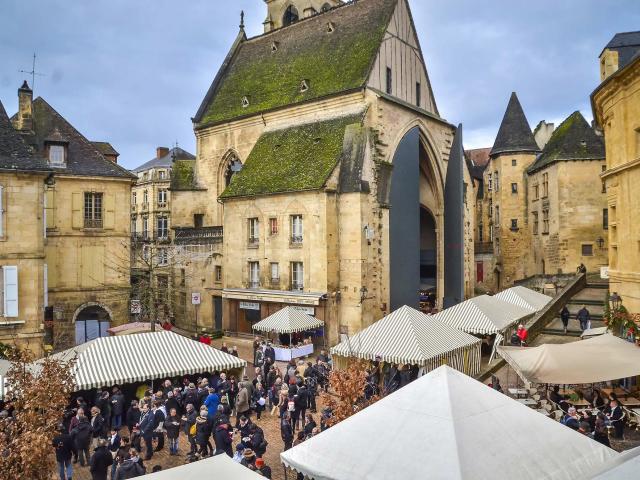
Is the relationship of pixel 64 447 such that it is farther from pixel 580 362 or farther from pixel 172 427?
pixel 580 362

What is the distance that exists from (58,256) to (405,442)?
1892 centimetres

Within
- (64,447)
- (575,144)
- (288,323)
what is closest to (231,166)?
(288,323)

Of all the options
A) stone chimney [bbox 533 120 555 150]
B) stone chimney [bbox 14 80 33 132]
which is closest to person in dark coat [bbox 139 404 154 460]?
stone chimney [bbox 14 80 33 132]

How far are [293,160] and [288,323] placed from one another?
26.9ft

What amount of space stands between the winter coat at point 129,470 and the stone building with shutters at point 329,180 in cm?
1416

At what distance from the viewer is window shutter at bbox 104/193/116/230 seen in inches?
865

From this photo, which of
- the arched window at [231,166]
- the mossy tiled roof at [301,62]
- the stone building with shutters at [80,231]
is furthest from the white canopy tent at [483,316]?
the arched window at [231,166]

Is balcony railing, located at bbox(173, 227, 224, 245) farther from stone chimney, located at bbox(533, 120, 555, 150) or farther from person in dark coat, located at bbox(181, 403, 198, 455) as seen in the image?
stone chimney, located at bbox(533, 120, 555, 150)

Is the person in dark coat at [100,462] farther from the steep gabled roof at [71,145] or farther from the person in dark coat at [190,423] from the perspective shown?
the steep gabled roof at [71,145]

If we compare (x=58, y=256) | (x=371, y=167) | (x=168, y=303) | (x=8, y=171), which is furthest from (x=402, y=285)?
(x=8, y=171)

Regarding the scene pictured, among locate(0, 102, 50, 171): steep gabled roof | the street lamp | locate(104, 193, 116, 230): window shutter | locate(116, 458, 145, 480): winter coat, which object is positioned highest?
locate(0, 102, 50, 171): steep gabled roof

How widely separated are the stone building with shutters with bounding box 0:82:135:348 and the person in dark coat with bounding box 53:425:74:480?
11826 mm

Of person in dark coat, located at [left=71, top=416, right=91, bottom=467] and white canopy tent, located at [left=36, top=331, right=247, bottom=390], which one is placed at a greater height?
white canopy tent, located at [left=36, top=331, right=247, bottom=390]

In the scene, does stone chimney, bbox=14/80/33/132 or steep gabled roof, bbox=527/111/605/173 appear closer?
stone chimney, bbox=14/80/33/132
